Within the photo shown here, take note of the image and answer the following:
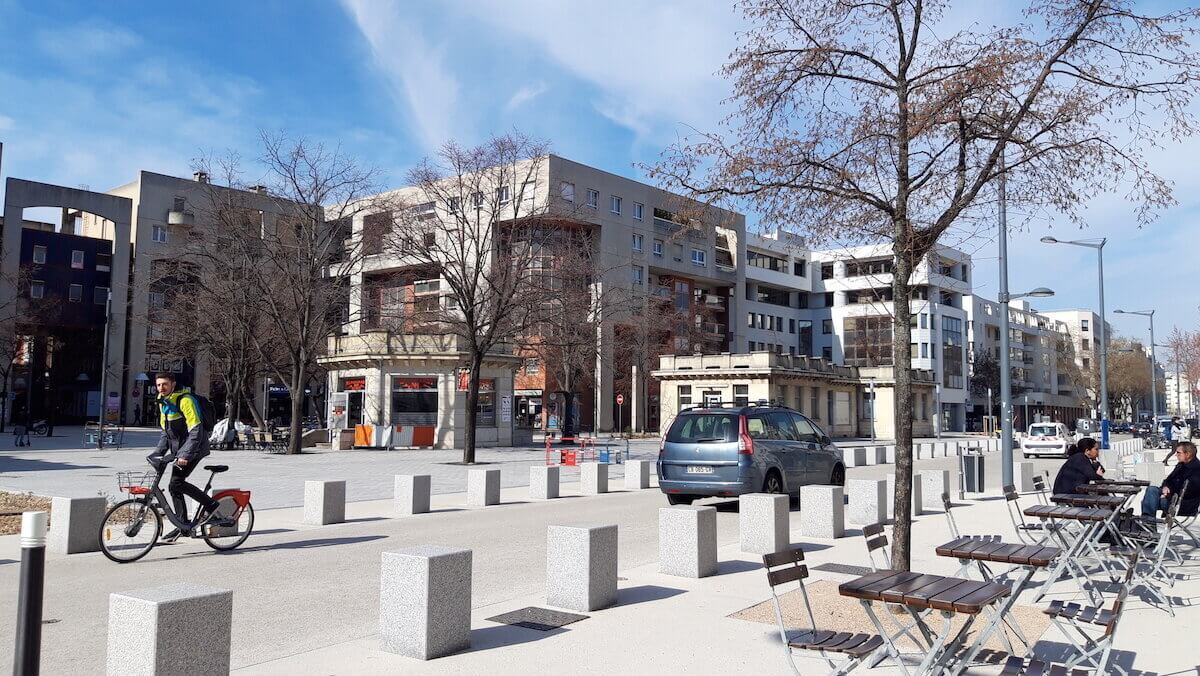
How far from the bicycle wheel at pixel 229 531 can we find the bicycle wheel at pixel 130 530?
0.62 metres

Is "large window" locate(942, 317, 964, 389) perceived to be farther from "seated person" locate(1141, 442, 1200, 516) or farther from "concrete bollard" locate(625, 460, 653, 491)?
"seated person" locate(1141, 442, 1200, 516)

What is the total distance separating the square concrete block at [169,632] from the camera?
4.49 metres

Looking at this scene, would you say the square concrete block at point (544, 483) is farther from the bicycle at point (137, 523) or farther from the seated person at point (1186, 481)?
the seated person at point (1186, 481)

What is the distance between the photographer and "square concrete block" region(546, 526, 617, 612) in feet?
24.5

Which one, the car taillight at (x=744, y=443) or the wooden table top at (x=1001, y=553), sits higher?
the car taillight at (x=744, y=443)

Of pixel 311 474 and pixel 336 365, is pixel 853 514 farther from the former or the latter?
pixel 336 365

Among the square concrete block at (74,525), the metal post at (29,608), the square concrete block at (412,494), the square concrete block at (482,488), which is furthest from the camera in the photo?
the square concrete block at (482,488)

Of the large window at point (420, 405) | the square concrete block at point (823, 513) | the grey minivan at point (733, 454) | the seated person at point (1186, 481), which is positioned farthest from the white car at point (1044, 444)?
the square concrete block at point (823, 513)

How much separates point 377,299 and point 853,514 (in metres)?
32.7

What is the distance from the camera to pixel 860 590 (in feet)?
15.1

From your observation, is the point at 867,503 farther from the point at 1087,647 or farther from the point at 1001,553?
the point at 1087,647

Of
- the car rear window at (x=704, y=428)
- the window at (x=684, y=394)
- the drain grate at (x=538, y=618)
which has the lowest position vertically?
the drain grate at (x=538, y=618)

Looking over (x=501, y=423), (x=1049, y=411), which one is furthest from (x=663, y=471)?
(x=1049, y=411)

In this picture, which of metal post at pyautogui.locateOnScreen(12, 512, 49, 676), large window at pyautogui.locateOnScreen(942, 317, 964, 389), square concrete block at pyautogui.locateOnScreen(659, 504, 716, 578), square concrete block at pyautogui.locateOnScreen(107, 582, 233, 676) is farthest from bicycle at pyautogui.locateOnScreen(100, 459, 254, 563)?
large window at pyautogui.locateOnScreen(942, 317, 964, 389)
